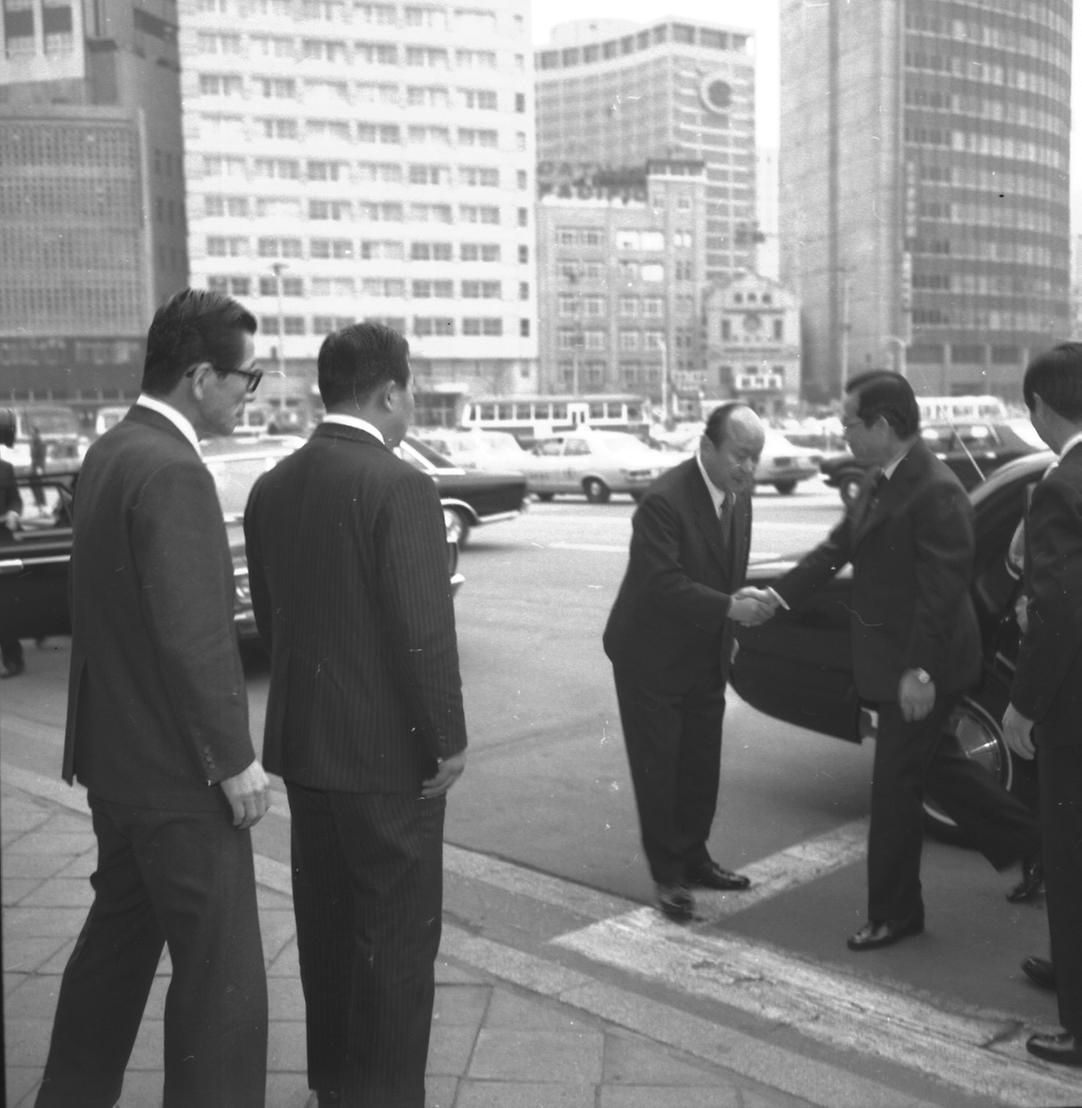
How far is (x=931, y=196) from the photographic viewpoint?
4426 millimetres

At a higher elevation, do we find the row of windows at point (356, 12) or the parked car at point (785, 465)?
the row of windows at point (356, 12)

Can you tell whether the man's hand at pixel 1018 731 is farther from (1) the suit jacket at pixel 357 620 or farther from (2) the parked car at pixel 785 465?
(2) the parked car at pixel 785 465

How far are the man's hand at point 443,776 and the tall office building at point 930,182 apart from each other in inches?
81.2

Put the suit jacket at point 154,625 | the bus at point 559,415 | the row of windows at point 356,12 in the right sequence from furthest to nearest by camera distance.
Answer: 1. the bus at point 559,415
2. the row of windows at point 356,12
3. the suit jacket at point 154,625

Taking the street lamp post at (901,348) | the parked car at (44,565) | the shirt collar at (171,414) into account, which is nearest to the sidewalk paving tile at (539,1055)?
the shirt collar at (171,414)

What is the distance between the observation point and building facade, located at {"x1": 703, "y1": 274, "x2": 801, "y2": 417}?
5.14 metres

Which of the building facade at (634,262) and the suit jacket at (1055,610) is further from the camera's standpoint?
the building facade at (634,262)

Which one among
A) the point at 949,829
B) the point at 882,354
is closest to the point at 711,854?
the point at 949,829

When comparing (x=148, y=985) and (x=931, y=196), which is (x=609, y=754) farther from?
(x=148, y=985)

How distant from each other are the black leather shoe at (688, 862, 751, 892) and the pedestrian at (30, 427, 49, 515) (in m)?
2.63

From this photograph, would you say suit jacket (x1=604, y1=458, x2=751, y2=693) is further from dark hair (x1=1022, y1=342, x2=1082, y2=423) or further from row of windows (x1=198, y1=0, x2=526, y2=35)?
row of windows (x1=198, y1=0, x2=526, y2=35)

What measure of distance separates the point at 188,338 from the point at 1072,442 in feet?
6.15

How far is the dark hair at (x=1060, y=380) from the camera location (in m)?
2.80

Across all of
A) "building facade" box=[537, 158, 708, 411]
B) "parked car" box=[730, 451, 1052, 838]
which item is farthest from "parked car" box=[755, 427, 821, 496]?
"parked car" box=[730, 451, 1052, 838]
